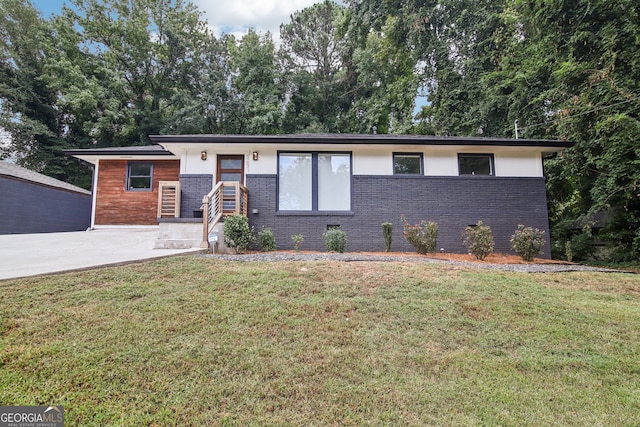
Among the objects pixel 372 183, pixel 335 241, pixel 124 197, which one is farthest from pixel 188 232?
pixel 124 197

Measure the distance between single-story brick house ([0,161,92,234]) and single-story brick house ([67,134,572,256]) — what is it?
677 cm

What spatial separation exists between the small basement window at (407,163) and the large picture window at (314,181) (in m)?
1.41

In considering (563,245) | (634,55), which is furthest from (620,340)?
(563,245)

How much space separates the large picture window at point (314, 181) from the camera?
9.55 meters

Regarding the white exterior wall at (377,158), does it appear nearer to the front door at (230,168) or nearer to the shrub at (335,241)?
the front door at (230,168)

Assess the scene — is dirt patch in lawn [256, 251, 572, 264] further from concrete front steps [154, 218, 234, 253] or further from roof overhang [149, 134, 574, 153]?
roof overhang [149, 134, 574, 153]

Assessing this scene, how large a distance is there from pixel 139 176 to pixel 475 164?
438 inches

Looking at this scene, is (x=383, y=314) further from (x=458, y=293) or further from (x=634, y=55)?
(x=634, y=55)

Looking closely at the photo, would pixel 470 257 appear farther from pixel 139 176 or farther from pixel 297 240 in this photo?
pixel 139 176

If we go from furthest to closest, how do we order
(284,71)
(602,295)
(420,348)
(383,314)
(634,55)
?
A: (284,71) → (634,55) → (602,295) → (383,314) → (420,348)

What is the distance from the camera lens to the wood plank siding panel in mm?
11633

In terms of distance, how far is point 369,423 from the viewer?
7.41 feet

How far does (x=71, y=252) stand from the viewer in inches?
265

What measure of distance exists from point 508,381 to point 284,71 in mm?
23339
